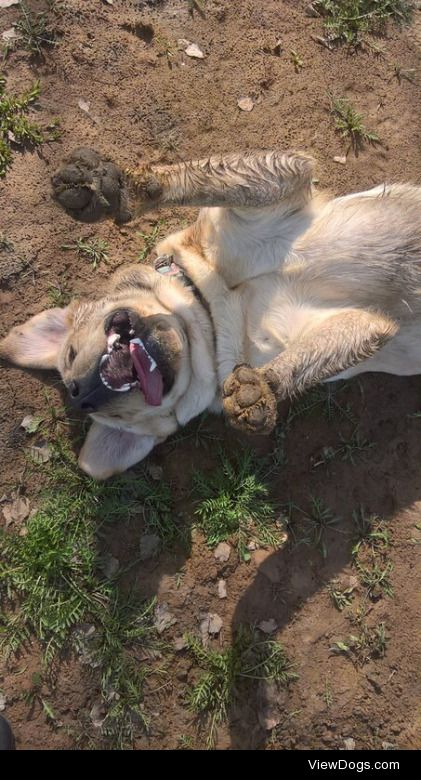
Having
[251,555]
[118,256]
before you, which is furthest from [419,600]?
[118,256]

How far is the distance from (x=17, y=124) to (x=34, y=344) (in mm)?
1838

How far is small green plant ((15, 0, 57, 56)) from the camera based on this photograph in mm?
4367

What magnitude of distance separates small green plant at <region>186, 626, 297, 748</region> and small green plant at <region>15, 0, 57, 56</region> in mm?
4846

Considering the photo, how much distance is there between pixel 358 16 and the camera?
15.6 ft

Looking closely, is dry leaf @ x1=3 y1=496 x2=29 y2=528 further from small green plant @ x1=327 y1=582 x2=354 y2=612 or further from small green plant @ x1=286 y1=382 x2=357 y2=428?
small green plant @ x1=327 y1=582 x2=354 y2=612

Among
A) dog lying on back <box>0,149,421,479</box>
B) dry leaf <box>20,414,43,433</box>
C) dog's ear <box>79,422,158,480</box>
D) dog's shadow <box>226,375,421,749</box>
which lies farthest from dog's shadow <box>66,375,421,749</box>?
dry leaf <box>20,414,43,433</box>

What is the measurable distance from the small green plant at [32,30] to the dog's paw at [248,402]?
341cm

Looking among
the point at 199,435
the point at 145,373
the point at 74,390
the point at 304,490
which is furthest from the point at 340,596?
the point at 74,390

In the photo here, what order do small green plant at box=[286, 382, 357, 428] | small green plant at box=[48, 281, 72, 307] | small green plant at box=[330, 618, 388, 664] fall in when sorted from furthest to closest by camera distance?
small green plant at box=[286, 382, 357, 428] < small green plant at box=[48, 281, 72, 307] < small green plant at box=[330, 618, 388, 664]

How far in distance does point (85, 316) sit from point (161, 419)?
34.1 inches

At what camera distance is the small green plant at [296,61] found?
15.2ft

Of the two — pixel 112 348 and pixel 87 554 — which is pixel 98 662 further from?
pixel 112 348

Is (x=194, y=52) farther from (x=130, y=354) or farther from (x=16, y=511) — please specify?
(x=16, y=511)

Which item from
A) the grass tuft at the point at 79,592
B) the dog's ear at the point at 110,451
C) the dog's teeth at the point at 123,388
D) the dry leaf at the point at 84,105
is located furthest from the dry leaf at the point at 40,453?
the dry leaf at the point at 84,105
